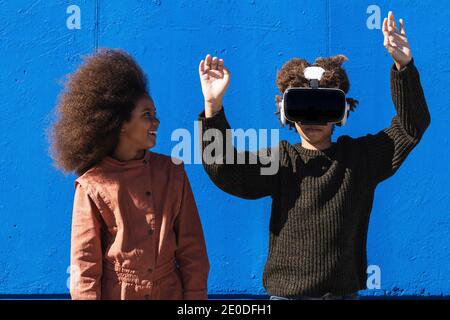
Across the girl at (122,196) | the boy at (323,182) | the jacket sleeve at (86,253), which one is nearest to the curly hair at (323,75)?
the boy at (323,182)

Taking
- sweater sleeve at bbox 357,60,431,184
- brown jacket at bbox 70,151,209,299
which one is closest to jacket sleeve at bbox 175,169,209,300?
brown jacket at bbox 70,151,209,299

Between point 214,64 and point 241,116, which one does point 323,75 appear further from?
point 241,116

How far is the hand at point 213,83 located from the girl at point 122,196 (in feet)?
0.61

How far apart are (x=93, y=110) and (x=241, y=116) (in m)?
1.12

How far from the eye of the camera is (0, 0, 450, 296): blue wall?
3090 millimetres

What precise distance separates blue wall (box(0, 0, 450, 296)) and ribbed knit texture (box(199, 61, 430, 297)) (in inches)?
35.1

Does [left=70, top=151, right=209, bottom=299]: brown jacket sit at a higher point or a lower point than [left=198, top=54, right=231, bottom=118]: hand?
lower

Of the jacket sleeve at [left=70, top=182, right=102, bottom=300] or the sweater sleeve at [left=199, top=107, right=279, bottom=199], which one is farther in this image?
the sweater sleeve at [left=199, top=107, right=279, bottom=199]

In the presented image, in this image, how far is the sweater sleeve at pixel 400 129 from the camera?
2.12 meters

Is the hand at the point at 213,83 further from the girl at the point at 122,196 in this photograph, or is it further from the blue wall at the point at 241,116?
the blue wall at the point at 241,116

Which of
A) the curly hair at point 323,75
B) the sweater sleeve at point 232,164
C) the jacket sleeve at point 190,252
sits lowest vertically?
the jacket sleeve at point 190,252

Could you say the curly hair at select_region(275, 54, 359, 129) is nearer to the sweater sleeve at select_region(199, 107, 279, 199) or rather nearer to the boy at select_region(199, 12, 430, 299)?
the boy at select_region(199, 12, 430, 299)
